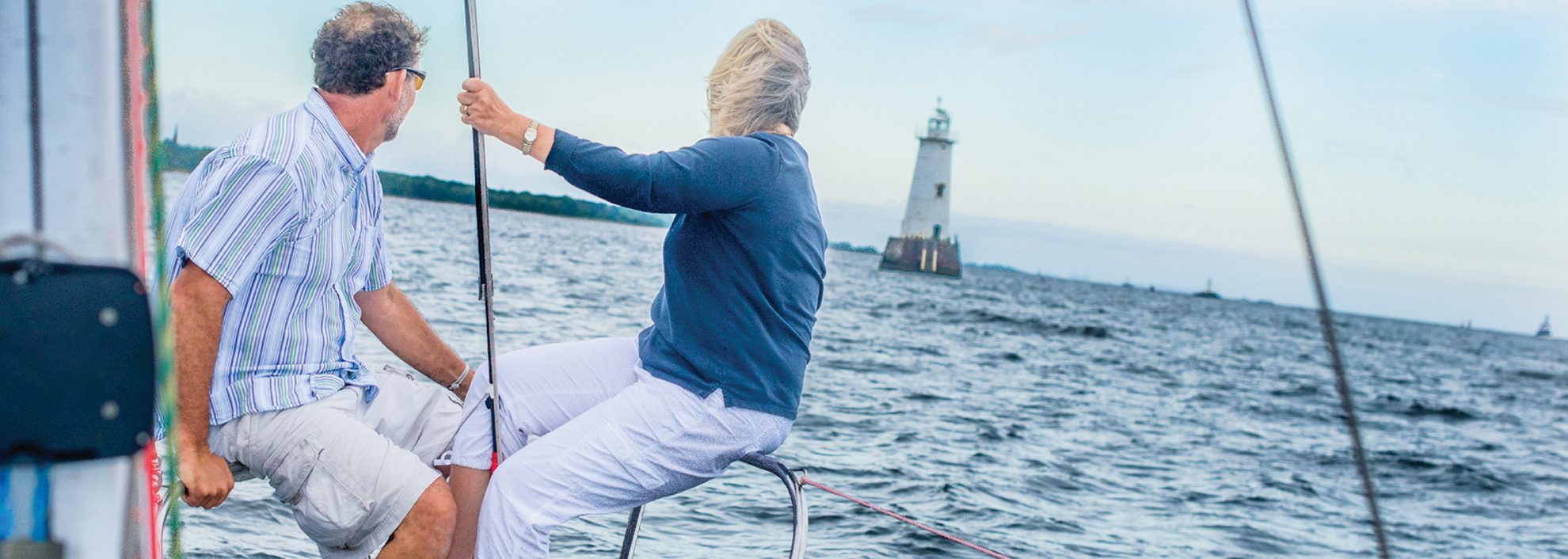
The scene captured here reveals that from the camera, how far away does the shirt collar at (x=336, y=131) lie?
232cm

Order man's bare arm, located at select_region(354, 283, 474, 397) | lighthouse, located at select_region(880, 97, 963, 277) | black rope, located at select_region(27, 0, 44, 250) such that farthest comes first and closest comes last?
lighthouse, located at select_region(880, 97, 963, 277), man's bare arm, located at select_region(354, 283, 474, 397), black rope, located at select_region(27, 0, 44, 250)

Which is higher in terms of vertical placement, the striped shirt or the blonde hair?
the blonde hair

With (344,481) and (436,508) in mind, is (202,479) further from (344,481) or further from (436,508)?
(436,508)

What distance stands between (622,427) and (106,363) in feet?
4.63

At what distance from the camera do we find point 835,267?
287 feet

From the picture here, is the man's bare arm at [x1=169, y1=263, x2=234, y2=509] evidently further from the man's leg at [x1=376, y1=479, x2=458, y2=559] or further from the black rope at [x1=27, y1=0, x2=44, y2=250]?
the black rope at [x1=27, y1=0, x2=44, y2=250]

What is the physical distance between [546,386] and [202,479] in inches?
26.5

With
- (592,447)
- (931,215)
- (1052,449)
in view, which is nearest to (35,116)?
(592,447)

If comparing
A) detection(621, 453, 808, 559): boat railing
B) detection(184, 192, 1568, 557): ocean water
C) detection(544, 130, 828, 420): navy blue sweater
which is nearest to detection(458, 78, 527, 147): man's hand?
detection(544, 130, 828, 420): navy blue sweater

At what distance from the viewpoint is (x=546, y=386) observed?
250 cm

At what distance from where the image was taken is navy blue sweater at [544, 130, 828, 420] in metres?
2.19

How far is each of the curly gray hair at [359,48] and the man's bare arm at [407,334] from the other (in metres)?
0.49

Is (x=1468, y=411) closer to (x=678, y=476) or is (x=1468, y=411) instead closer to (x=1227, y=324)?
(x=678, y=476)

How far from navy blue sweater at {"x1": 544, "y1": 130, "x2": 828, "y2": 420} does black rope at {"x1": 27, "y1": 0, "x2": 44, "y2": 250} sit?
1.26m
